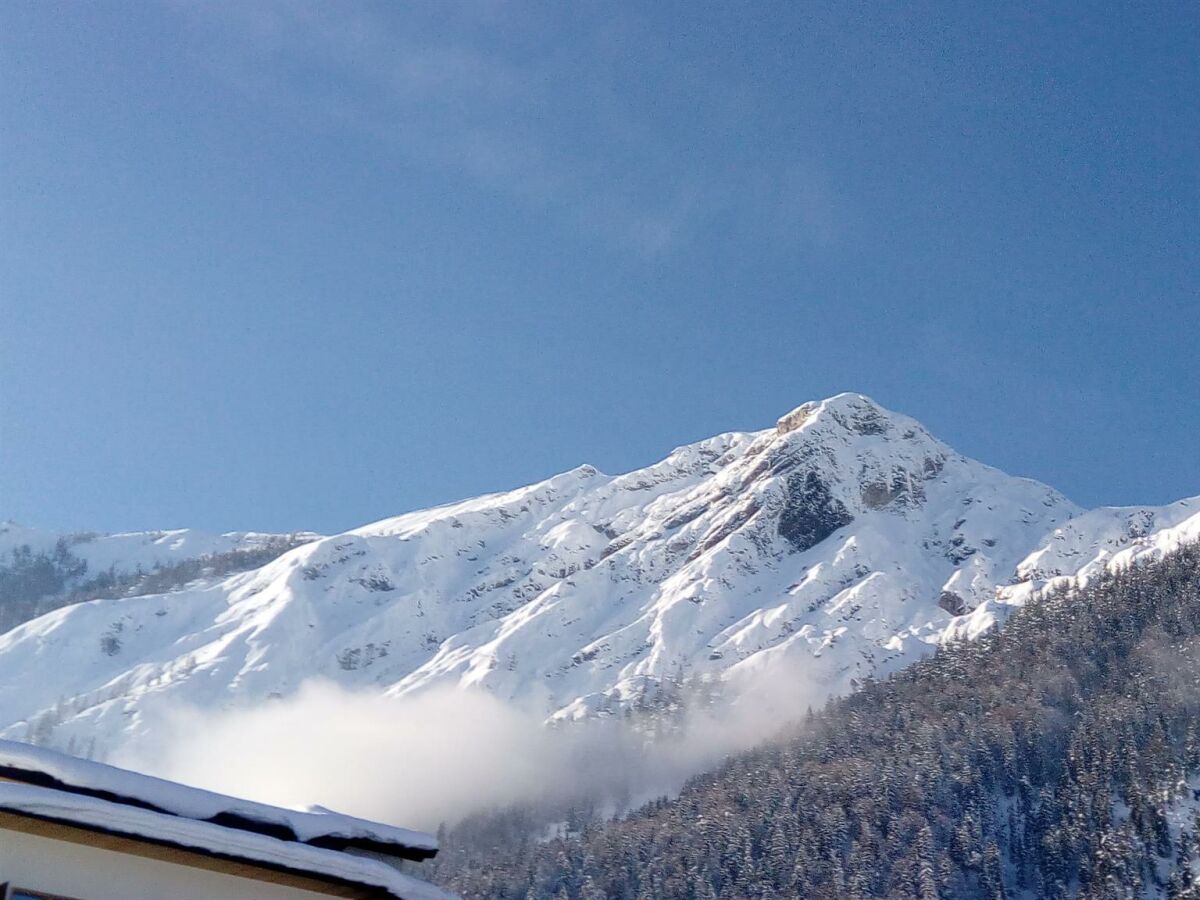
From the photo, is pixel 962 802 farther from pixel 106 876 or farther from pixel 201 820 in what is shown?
pixel 106 876

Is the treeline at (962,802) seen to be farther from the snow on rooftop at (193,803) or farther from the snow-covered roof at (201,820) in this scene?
the snow-covered roof at (201,820)

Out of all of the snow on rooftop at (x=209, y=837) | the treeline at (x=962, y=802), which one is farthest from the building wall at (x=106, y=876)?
the treeline at (x=962, y=802)

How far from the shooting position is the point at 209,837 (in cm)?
912

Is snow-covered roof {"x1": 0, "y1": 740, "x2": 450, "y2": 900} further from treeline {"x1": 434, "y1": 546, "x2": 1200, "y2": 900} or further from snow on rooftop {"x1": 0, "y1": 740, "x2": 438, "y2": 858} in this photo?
treeline {"x1": 434, "y1": 546, "x2": 1200, "y2": 900}

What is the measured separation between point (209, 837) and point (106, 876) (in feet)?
2.53

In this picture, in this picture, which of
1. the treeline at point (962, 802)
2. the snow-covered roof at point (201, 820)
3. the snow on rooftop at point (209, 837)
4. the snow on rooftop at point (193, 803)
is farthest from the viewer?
the treeline at point (962, 802)

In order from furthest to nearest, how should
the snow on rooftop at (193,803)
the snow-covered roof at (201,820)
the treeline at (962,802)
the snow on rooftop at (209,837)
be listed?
the treeline at (962,802) < the snow on rooftop at (193,803) < the snow-covered roof at (201,820) < the snow on rooftop at (209,837)

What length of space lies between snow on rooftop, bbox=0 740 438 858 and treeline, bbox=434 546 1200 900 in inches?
3619

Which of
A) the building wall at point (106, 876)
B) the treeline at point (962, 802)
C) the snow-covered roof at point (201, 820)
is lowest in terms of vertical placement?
the building wall at point (106, 876)

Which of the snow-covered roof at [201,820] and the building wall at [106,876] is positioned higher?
the snow-covered roof at [201,820]


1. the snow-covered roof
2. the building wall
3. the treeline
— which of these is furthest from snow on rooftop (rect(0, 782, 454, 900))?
A: the treeline

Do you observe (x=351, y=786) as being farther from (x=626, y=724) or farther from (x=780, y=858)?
(x=780, y=858)

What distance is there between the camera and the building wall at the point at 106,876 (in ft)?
28.6

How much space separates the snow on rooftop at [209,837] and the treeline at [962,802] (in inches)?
3633
